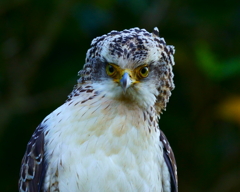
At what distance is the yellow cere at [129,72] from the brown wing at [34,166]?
852 millimetres

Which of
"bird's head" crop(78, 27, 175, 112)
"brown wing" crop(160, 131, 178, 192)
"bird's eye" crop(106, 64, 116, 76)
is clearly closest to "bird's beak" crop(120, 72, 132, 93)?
"bird's head" crop(78, 27, 175, 112)

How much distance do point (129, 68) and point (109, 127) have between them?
0.52m

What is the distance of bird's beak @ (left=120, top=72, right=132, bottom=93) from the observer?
4.14 meters

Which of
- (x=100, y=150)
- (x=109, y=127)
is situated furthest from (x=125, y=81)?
(x=100, y=150)

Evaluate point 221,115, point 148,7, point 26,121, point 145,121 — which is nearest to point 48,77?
point 26,121

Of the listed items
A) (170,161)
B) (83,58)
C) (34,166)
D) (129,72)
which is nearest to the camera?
(129,72)

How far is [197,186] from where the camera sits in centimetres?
955

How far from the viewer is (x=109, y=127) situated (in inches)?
175

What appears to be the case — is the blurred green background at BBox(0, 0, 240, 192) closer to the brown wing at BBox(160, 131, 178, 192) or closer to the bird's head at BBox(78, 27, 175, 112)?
the brown wing at BBox(160, 131, 178, 192)

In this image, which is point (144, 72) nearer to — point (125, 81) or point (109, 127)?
point (125, 81)

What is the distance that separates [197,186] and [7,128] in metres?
3.41

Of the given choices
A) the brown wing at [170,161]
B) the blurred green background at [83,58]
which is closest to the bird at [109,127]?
the brown wing at [170,161]

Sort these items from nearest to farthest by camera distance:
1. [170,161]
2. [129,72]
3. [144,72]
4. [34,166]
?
[129,72], [144,72], [34,166], [170,161]

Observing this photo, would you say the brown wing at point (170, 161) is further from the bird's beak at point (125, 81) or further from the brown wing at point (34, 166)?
the brown wing at point (34, 166)
